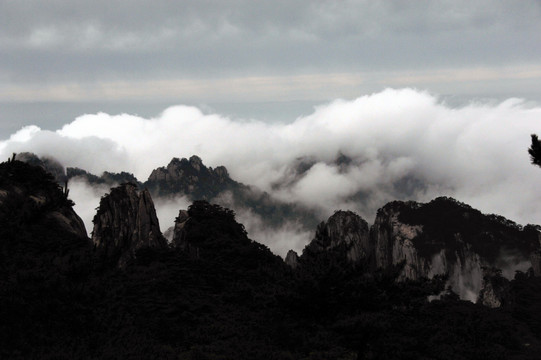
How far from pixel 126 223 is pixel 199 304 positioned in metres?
24.9

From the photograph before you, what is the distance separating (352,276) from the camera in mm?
34312

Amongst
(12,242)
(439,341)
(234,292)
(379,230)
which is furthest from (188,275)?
(379,230)

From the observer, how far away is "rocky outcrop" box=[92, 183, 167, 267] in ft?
202

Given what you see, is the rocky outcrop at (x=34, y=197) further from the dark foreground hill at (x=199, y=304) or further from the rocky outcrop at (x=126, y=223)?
the rocky outcrop at (x=126, y=223)

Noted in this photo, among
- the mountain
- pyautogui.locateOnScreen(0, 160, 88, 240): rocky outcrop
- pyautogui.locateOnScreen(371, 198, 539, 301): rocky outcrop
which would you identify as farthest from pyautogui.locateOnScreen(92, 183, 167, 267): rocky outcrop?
pyautogui.locateOnScreen(371, 198, 539, 301): rocky outcrop

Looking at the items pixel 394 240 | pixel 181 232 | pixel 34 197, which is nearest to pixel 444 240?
pixel 394 240

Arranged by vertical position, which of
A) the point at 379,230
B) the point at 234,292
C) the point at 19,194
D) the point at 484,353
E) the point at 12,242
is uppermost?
the point at 379,230

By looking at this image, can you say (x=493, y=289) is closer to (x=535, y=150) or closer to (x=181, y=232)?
(x=181, y=232)

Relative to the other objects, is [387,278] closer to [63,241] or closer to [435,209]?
[63,241]

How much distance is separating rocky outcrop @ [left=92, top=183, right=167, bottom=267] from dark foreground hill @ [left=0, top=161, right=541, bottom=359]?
0.31 m

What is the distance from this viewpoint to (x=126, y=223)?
63.6 m

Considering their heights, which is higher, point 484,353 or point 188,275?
point 188,275

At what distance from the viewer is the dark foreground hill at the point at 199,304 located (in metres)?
28.7

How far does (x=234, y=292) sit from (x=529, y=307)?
1810 inches
